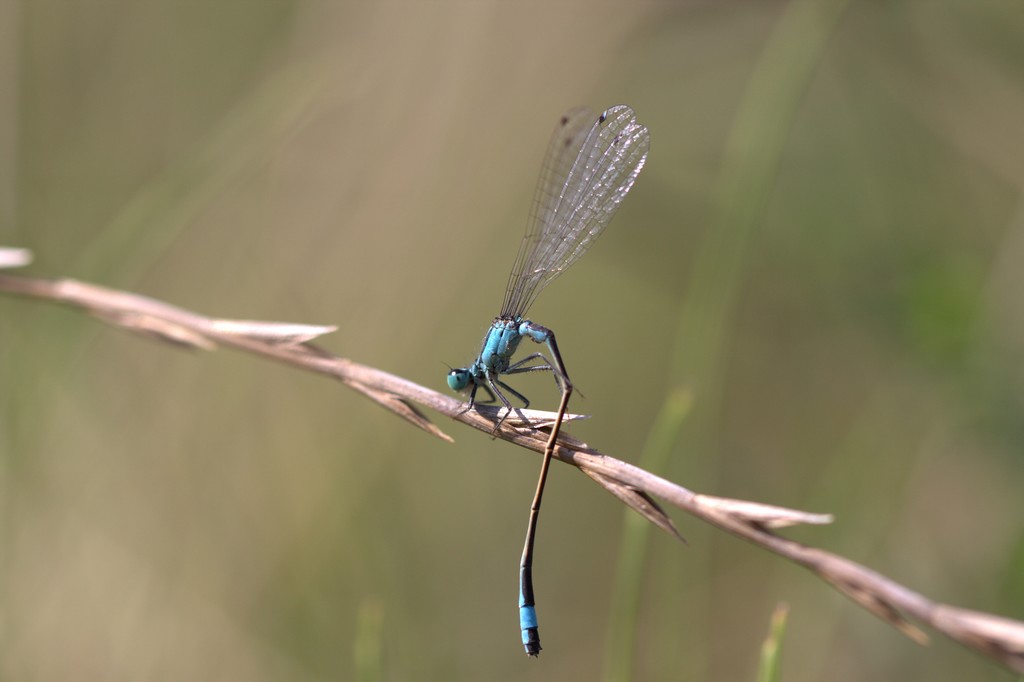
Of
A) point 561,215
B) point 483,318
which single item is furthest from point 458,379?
point 483,318

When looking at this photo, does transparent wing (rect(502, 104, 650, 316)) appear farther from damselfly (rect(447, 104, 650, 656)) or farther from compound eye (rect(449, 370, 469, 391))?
compound eye (rect(449, 370, 469, 391))

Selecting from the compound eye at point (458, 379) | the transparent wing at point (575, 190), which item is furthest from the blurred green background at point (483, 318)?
the compound eye at point (458, 379)

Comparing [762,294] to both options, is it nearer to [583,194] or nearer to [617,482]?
[583,194]

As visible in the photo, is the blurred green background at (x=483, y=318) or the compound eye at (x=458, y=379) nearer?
the compound eye at (x=458, y=379)

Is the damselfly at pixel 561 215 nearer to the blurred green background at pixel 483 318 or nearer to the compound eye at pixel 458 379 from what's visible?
the compound eye at pixel 458 379

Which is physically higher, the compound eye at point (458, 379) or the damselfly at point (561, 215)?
the damselfly at point (561, 215)

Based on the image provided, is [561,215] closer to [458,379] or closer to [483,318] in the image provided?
[458,379]

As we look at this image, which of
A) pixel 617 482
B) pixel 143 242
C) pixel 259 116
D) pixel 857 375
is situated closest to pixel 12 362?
pixel 143 242
